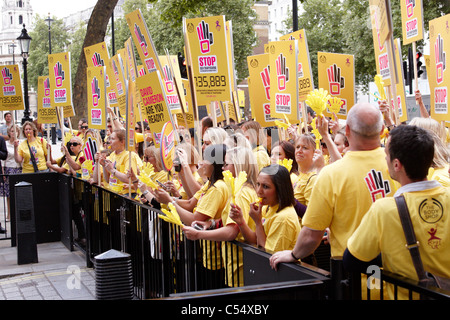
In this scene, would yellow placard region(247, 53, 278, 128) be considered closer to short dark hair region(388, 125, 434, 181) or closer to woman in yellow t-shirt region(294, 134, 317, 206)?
woman in yellow t-shirt region(294, 134, 317, 206)

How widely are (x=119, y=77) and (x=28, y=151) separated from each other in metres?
2.79

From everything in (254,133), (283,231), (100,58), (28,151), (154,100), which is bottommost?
(283,231)

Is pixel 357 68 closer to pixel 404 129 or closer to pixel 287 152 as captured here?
pixel 287 152

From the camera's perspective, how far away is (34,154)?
12.7 m

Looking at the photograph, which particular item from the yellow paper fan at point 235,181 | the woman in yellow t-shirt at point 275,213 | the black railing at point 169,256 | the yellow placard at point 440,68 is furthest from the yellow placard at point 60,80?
the woman in yellow t-shirt at point 275,213

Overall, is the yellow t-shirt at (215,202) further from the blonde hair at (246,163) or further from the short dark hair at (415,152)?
the short dark hair at (415,152)

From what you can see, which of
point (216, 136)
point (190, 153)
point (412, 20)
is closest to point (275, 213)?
point (216, 136)

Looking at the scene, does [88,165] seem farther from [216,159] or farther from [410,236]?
[410,236]

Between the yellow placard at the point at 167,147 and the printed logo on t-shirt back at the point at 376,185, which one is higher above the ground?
the yellow placard at the point at 167,147

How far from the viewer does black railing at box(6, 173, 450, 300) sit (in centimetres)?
325

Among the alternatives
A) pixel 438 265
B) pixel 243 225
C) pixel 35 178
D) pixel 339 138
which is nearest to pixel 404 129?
pixel 438 265

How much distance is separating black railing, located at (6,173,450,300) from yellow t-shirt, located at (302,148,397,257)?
12.4 inches

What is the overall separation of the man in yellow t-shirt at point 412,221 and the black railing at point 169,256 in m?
0.12

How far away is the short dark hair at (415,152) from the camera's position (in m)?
3.18
